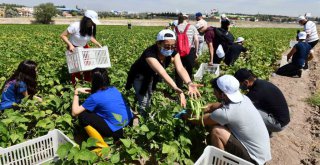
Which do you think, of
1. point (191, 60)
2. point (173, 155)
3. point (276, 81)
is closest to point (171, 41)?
point (173, 155)

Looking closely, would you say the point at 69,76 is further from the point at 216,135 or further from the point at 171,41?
the point at 216,135

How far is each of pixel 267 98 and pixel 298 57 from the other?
451cm

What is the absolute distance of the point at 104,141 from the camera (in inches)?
128

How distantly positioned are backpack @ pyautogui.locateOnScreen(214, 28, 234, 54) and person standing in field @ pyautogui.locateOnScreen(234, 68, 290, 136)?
124 inches

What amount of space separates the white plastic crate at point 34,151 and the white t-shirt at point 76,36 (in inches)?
99.0

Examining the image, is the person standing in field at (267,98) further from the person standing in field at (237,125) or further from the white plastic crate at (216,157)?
the white plastic crate at (216,157)

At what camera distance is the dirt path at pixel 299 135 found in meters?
3.92

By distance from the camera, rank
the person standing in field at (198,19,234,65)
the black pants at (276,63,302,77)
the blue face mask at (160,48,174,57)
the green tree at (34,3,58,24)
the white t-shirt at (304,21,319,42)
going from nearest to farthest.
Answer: the blue face mask at (160,48,174,57), the person standing in field at (198,19,234,65), the black pants at (276,63,302,77), the white t-shirt at (304,21,319,42), the green tree at (34,3,58,24)

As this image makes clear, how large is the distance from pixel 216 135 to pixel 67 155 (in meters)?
1.55

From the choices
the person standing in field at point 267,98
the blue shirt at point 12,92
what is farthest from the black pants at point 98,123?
the person standing in field at point 267,98

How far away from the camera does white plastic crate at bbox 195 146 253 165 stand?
8.84 ft

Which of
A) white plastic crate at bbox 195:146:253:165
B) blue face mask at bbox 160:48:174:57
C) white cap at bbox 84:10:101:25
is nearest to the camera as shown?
white plastic crate at bbox 195:146:253:165

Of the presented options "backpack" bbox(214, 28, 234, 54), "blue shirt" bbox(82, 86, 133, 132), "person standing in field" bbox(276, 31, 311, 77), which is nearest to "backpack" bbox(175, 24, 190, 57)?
"backpack" bbox(214, 28, 234, 54)

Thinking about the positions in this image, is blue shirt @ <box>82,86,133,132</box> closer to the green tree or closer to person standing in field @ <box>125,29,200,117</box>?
person standing in field @ <box>125,29,200,117</box>
